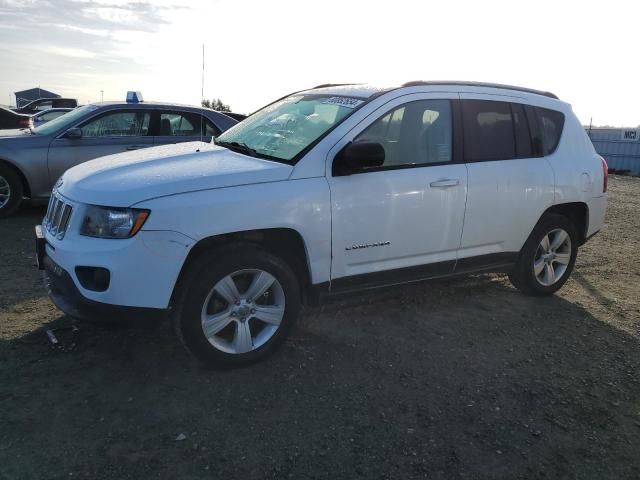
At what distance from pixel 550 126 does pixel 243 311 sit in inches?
130

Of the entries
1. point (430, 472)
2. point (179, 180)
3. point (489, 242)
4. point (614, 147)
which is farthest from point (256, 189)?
point (614, 147)

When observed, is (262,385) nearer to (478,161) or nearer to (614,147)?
(478,161)

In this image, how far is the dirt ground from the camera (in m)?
2.72

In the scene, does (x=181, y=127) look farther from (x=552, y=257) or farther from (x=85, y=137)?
(x=552, y=257)

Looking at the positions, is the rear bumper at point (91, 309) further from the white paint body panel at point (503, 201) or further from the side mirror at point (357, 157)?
the white paint body panel at point (503, 201)

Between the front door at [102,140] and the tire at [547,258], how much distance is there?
5328 mm

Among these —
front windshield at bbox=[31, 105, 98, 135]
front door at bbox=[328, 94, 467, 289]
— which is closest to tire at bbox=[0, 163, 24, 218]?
front windshield at bbox=[31, 105, 98, 135]

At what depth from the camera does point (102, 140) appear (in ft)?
25.0

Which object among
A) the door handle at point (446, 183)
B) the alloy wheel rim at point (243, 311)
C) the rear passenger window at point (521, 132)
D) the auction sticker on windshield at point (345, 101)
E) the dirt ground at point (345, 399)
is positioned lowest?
the dirt ground at point (345, 399)

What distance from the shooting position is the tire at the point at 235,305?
330 centimetres

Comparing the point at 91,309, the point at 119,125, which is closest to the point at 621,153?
the point at 119,125

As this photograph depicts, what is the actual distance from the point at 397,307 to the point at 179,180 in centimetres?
231

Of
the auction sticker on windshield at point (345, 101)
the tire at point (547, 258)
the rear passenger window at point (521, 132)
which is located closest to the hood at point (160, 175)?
the auction sticker on windshield at point (345, 101)

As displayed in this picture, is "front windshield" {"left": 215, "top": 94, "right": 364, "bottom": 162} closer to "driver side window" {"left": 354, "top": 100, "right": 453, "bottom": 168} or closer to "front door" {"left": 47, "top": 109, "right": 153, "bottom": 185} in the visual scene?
"driver side window" {"left": 354, "top": 100, "right": 453, "bottom": 168}
